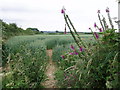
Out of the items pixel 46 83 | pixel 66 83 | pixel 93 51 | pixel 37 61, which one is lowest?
pixel 46 83

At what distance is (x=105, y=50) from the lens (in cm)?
229

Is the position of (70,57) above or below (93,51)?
below

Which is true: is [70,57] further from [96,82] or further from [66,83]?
[96,82]

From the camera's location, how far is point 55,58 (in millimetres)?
5070

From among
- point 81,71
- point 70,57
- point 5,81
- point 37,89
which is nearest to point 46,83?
point 37,89

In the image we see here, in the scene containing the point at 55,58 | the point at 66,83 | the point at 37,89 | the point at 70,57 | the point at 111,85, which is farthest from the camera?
the point at 55,58

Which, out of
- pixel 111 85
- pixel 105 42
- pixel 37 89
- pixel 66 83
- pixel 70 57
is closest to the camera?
pixel 111 85

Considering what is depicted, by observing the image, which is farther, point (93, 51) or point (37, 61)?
point (37, 61)

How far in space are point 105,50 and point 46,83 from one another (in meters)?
1.63

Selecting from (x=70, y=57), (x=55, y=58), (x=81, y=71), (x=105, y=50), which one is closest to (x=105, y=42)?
(x=105, y=50)

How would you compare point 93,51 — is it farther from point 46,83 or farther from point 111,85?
point 46,83

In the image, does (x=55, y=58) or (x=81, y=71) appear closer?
(x=81, y=71)

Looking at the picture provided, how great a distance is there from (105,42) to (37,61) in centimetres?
163

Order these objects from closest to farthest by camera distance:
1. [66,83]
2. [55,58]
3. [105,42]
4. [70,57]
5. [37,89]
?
[105,42] → [66,83] → [37,89] → [70,57] → [55,58]
